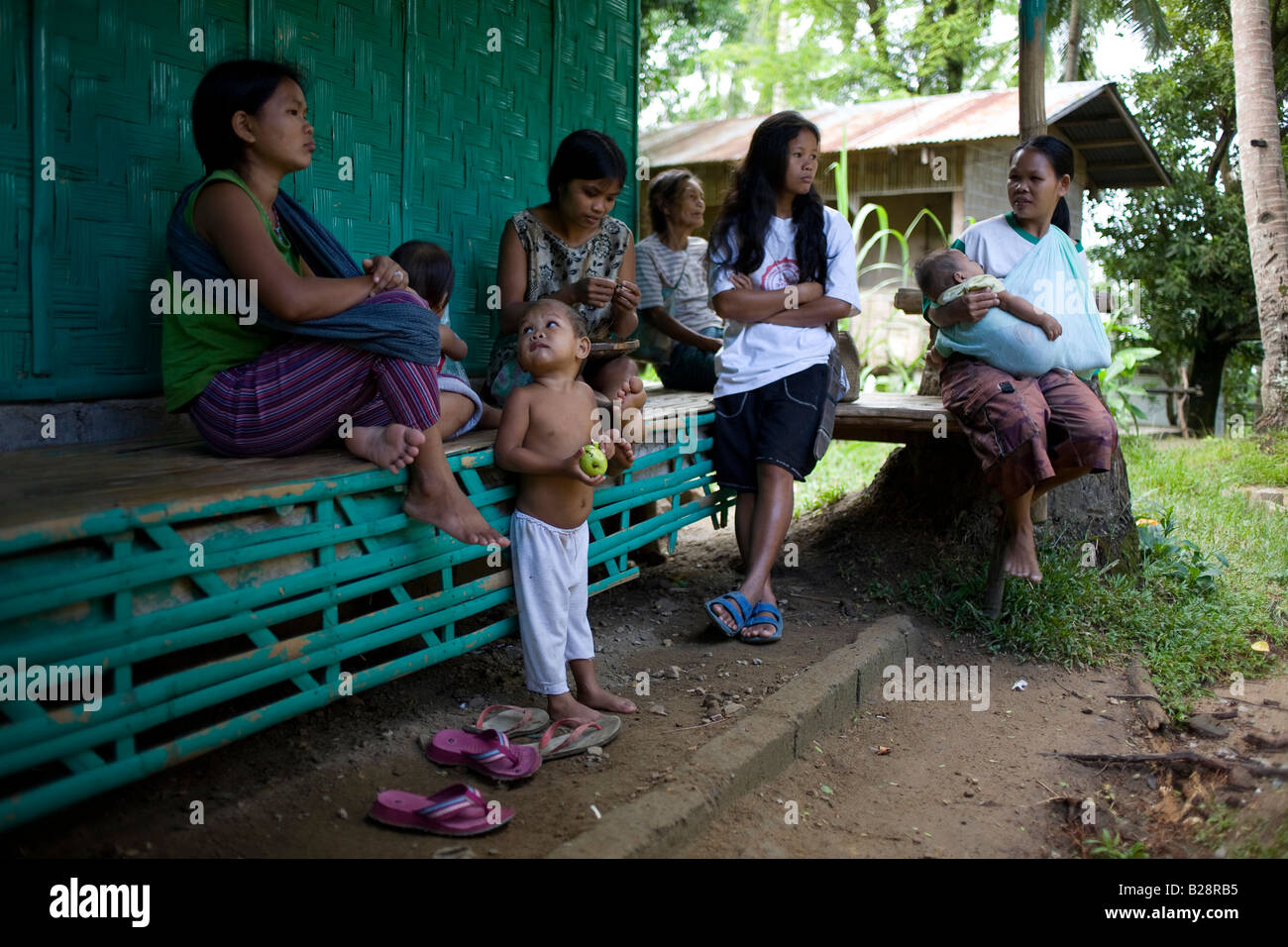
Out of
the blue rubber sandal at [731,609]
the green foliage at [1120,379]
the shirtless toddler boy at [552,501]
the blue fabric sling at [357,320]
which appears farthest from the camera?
the green foliage at [1120,379]

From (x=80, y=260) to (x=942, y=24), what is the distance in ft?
59.5

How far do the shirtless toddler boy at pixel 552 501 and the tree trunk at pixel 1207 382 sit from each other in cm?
1295

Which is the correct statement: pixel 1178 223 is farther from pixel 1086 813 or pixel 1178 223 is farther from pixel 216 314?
pixel 216 314

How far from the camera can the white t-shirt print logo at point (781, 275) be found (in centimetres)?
423

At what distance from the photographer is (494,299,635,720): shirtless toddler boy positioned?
310 centimetres

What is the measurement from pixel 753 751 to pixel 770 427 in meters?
1.57

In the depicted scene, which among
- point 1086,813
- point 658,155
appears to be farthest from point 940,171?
point 1086,813

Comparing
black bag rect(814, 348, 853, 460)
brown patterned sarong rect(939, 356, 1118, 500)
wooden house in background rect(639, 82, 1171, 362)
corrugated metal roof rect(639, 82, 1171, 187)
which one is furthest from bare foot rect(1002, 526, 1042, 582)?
corrugated metal roof rect(639, 82, 1171, 187)

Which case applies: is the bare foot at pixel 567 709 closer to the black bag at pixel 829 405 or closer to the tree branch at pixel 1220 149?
the black bag at pixel 829 405

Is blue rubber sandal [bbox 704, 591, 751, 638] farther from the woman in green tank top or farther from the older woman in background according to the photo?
the older woman in background

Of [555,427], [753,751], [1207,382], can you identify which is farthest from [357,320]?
[1207,382]

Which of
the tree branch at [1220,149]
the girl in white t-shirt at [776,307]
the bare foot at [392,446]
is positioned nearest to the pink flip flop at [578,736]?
the bare foot at [392,446]

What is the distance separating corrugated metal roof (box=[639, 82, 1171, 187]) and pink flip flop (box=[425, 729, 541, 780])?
9063mm

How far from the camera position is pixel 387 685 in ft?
11.0
